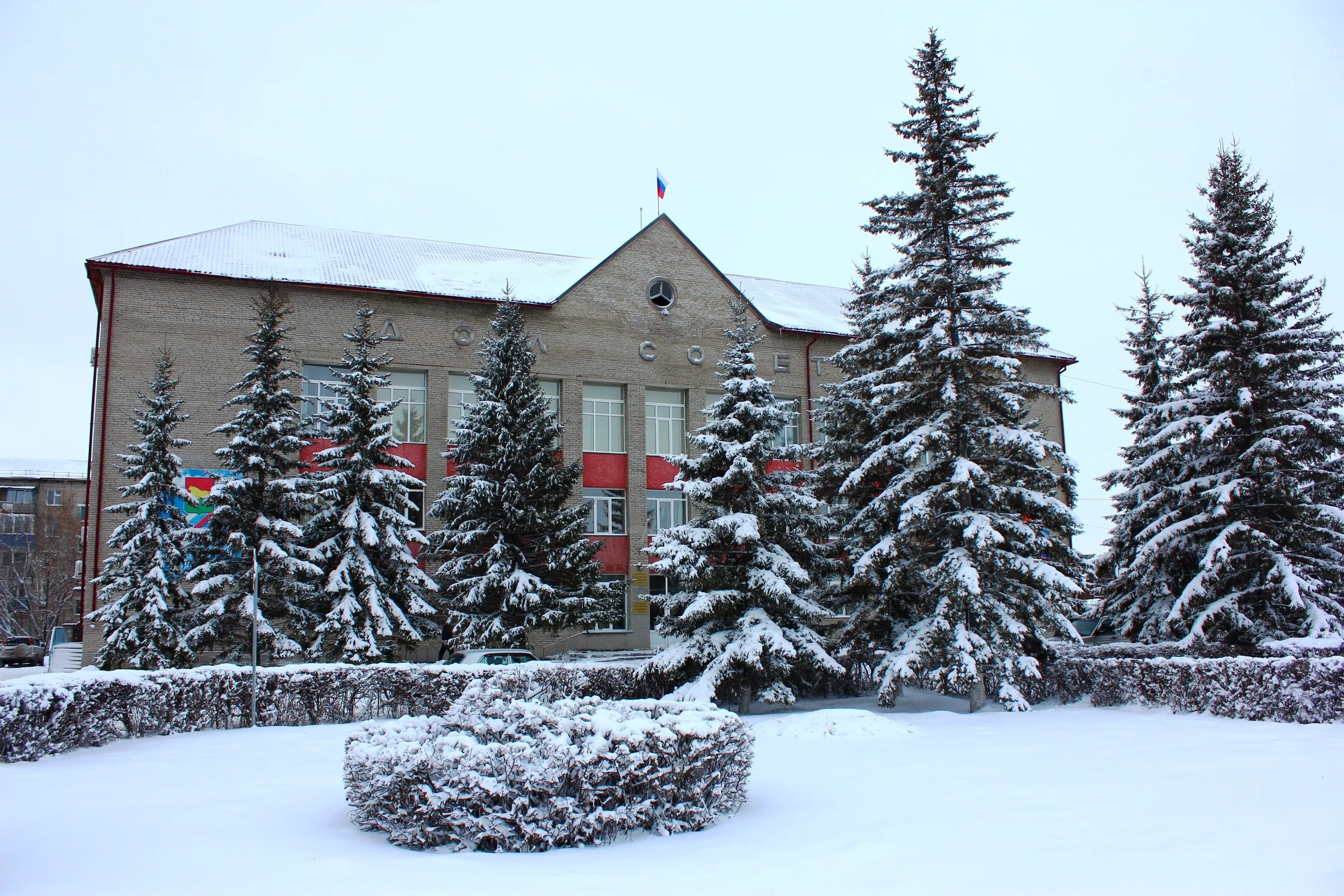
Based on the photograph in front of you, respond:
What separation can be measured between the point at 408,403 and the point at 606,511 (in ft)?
23.7

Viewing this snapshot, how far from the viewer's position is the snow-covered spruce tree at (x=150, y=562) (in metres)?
21.0

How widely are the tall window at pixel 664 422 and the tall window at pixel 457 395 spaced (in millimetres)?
5878

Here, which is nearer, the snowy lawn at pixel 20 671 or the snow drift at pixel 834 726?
the snow drift at pixel 834 726

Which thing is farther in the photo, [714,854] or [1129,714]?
[1129,714]

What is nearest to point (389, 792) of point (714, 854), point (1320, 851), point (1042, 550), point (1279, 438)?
point (714, 854)

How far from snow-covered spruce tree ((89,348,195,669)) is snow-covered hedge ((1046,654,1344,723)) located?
18.7 m

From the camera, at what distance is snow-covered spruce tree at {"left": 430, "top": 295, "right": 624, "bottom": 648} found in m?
22.9

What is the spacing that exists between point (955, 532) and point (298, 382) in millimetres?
20024

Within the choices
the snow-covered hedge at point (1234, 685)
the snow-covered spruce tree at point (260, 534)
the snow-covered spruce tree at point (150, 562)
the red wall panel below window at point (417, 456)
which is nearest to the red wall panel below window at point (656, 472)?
the red wall panel below window at point (417, 456)

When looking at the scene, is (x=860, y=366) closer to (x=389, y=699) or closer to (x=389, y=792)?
(x=389, y=699)

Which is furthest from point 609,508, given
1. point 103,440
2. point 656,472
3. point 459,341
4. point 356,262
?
point 103,440

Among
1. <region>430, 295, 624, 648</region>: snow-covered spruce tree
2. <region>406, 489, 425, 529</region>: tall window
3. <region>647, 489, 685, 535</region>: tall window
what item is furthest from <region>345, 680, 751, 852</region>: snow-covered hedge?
<region>647, 489, 685, 535</region>: tall window

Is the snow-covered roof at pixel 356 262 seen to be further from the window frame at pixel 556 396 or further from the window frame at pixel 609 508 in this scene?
the window frame at pixel 609 508

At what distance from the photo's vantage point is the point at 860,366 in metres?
20.7
